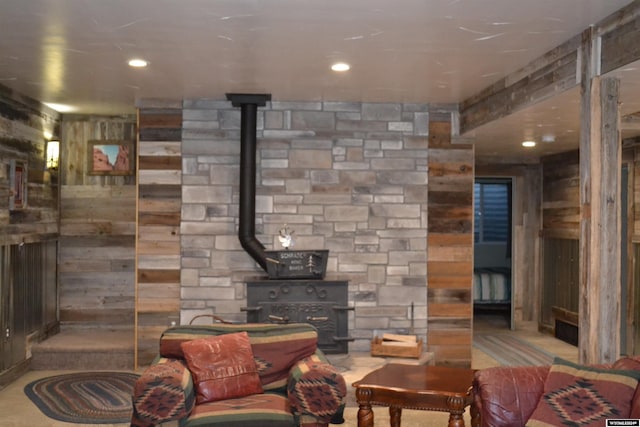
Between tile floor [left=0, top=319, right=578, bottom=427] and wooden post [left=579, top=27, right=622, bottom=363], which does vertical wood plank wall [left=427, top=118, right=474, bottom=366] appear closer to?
tile floor [left=0, top=319, right=578, bottom=427]

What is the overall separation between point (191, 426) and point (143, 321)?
3.11m

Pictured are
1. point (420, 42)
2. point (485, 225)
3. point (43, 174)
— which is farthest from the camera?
point (485, 225)

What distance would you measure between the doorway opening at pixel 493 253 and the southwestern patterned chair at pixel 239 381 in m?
5.85

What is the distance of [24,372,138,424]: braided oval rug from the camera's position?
16.4ft

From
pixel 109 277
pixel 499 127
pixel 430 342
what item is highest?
pixel 499 127

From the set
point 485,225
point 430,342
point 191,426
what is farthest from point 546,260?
point 191,426

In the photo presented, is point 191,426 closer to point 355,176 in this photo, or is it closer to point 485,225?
point 355,176

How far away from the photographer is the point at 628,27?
11.2 ft

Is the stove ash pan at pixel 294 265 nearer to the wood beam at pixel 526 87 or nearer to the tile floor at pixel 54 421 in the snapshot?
the tile floor at pixel 54 421

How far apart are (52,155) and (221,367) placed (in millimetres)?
4166

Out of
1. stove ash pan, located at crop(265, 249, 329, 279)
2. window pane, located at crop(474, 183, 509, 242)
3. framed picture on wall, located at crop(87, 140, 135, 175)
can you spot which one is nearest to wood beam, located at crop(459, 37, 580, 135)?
stove ash pan, located at crop(265, 249, 329, 279)

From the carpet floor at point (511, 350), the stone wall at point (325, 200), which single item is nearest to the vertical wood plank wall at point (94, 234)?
the stone wall at point (325, 200)

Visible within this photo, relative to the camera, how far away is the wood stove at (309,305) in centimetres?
582

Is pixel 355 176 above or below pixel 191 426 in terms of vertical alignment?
above
